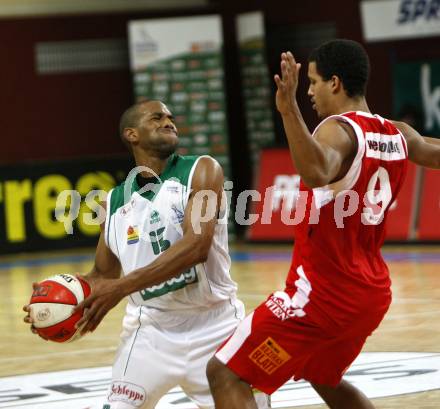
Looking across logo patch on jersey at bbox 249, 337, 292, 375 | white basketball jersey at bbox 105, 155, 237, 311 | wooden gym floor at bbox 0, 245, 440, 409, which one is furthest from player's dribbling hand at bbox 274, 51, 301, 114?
wooden gym floor at bbox 0, 245, 440, 409

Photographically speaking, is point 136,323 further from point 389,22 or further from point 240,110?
point 240,110

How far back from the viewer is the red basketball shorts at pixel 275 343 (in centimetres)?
488

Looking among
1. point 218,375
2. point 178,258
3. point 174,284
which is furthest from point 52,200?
point 218,375

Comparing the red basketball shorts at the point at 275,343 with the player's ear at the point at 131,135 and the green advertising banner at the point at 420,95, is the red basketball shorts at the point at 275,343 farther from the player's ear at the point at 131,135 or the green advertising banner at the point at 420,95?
the green advertising banner at the point at 420,95

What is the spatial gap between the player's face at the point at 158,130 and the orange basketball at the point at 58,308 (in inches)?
32.2

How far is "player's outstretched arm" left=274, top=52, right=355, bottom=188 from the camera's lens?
4.51m

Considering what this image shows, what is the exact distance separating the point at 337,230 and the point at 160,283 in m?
0.93

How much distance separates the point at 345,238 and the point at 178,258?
846 mm

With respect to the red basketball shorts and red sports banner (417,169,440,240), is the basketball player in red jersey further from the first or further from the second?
red sports banner (417,169,440,240)

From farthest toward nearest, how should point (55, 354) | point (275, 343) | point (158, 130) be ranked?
point (55, 354) < point (158, 130) < point (275, 343)

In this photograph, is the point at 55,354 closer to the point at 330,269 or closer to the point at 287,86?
the point at 330,269

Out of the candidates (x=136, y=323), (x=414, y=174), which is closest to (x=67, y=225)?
(x=414, y=174)

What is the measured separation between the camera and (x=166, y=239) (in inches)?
226

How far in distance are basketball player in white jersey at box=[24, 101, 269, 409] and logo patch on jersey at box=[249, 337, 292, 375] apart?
0.62 metres
